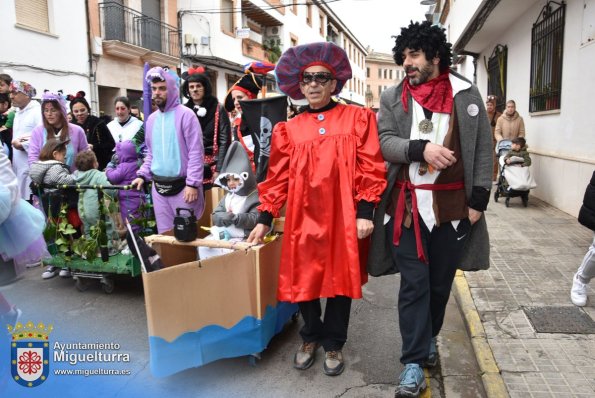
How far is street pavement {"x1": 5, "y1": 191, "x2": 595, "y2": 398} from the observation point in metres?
2.97

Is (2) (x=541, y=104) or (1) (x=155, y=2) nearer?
(2) (x=541, y=104)

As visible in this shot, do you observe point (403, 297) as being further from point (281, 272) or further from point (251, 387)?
point (251, 387)

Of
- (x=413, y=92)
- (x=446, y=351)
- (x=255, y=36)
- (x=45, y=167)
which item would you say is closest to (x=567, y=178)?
(x=446, y=351)

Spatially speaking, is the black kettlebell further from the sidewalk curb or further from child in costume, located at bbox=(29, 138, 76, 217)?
child in costume, located at bbox=(29, 138, 76, 217)

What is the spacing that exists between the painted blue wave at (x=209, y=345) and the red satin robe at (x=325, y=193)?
342 millimetres

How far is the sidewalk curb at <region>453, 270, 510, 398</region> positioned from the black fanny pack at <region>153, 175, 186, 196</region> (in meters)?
2.62

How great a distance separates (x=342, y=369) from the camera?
3223mm

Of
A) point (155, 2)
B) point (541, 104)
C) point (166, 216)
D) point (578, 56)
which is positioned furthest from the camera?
point (155, 2)

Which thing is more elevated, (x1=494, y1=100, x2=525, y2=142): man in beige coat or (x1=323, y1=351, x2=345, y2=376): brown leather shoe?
(x1=494, y1=100, x2=525, y2=142): man in beige coat

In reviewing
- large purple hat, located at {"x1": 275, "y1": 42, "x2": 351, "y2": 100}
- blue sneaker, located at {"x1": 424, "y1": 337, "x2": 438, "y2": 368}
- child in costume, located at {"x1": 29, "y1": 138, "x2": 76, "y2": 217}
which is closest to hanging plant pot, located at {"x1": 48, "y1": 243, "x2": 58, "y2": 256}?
child in costume, located at {"x1": 29, "y1": 138, "x2": 76, "y2": 217}

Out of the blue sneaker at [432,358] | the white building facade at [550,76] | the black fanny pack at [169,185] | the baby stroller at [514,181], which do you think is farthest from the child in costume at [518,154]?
the black fanny pack at [169,185]

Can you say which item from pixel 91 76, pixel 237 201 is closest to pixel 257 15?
pixel 91 76

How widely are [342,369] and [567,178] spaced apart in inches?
237

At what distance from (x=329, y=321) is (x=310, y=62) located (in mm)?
1627
